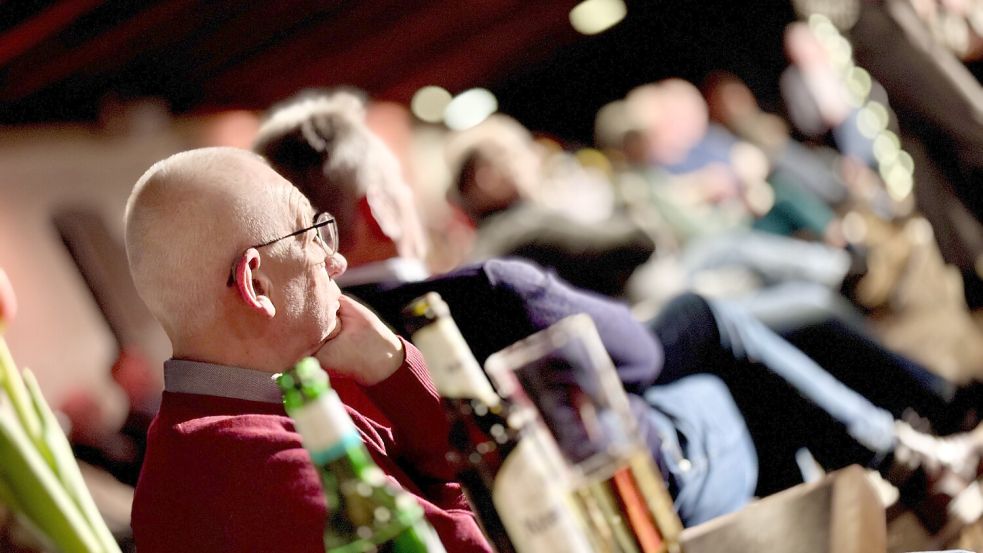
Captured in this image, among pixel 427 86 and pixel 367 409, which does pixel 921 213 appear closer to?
pixel 367 409

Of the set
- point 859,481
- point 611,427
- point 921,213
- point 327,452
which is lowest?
point 921,213

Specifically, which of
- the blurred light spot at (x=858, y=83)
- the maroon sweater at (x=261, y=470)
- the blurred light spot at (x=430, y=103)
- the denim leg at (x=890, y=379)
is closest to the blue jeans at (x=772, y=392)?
the denim leg at (x=890, y=379)

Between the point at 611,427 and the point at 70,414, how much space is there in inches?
105

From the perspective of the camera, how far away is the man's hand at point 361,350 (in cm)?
91

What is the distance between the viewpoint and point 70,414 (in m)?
2.90

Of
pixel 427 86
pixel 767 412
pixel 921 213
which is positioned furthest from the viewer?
pixel 427 86

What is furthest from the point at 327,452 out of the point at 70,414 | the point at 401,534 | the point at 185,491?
the point at 70,414

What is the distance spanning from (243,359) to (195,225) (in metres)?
0.15

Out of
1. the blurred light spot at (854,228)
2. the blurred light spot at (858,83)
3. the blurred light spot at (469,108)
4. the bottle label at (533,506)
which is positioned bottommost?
the blurred light spot at (854,228)

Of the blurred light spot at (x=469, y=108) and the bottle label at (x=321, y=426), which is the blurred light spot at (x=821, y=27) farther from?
the blurred light spot at (x=469, y=108)

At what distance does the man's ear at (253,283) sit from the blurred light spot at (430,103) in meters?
4.79

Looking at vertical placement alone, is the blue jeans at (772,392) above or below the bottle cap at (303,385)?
below

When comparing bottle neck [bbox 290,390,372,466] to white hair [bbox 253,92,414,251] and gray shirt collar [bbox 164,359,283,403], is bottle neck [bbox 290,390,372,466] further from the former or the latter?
white hair [bbox 253,92,414,251]

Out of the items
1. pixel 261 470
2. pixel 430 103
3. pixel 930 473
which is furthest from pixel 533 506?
pixel 430 103
